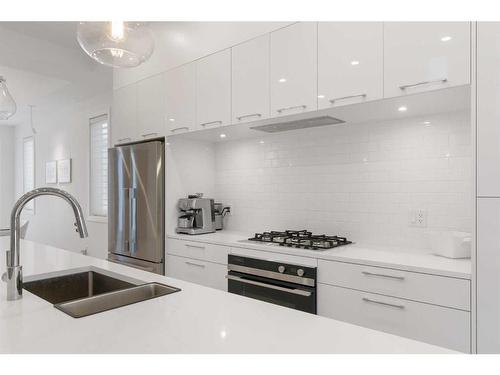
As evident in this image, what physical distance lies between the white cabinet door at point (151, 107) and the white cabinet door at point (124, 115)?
0.09 metres

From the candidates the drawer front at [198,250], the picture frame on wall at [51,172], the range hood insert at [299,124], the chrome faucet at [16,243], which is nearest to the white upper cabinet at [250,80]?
the range hood insert at [299,124]

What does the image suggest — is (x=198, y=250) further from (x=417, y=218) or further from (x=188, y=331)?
(x=188, y=331)

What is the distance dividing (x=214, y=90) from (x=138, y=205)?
4.31 ft

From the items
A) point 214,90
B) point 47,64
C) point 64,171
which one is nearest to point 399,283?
point 214,90

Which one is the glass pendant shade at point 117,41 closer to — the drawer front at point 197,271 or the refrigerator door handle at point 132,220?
the drawer front at point 197,271

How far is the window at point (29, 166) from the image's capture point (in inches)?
281

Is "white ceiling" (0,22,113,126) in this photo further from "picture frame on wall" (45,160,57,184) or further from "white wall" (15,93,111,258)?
"picture frame on wall" (45,160,57,184)

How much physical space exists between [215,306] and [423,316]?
1.19m

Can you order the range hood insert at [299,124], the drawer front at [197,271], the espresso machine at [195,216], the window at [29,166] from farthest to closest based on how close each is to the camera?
the window at [29,166], the espresso machine at [195,216], the drawer front at [197,271], the range hood insert at [299,124]

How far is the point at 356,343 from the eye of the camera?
909 millimetres

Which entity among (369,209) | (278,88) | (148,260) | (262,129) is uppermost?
(278,88)
